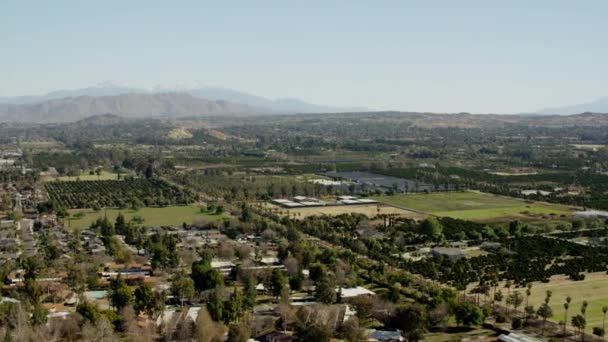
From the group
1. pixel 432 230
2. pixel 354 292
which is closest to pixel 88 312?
pixel 354 292

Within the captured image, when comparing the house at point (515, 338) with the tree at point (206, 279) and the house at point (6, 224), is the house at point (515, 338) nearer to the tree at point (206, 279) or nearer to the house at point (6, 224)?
the tree at point (206, 279)

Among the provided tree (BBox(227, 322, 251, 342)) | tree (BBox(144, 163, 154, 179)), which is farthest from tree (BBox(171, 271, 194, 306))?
tree (BBox(144, 163, 154, 179))

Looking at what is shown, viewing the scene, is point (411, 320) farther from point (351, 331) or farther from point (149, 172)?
point (149, 172)

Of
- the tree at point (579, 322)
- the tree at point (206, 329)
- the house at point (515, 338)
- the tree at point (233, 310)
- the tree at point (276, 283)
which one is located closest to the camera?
the tree at point (206, 329)

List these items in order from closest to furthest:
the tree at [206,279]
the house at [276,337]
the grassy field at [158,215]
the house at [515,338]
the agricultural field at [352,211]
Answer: the house at [276,337], the house at [515,338], the tree at [206,279], the grassy field at [158,215], the agricultural field at [352,211]

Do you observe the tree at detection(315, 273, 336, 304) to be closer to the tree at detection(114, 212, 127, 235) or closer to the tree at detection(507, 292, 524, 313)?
the tree at detection(507, 292, 524, 313)

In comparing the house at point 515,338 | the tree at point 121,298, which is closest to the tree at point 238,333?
the tree at point 121,298

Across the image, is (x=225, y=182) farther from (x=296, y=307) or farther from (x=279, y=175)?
(x=296, y=307)
